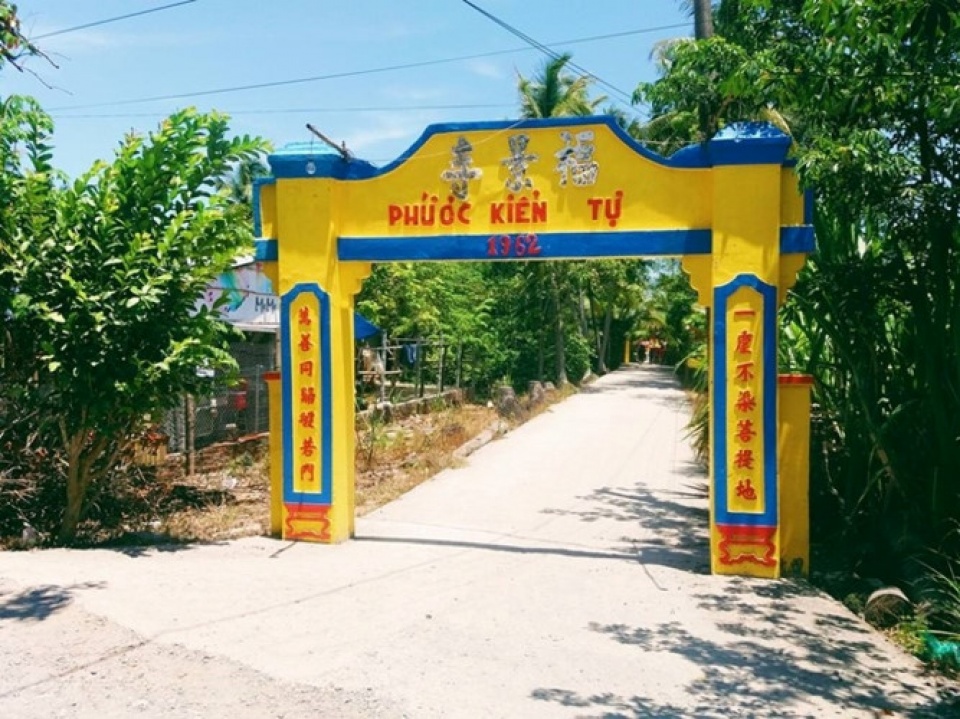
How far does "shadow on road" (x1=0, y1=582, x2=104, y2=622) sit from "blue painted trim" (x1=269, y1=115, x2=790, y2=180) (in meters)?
3.95

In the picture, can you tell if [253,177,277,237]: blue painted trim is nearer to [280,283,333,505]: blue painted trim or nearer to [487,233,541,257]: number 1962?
[280,283,333,505]: blue painted trim

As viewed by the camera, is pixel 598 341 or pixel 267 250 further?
pixel 598 341

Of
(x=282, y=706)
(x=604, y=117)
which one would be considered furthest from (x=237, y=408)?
(x=282, y=706)

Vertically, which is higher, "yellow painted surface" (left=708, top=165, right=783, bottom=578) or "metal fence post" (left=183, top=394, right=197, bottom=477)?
"yellow painted surface" (left=708, top=165, right=783, bottom=578)

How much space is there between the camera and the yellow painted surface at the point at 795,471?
7.02 m

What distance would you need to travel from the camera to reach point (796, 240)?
6836 millimetres

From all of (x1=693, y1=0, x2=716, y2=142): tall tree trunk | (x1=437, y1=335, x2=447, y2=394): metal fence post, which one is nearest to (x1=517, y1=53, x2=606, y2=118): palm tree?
(x1=437, y1=335, x2=447, y2=394): metal fence post

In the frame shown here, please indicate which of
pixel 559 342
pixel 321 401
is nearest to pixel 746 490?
pixel 321 401

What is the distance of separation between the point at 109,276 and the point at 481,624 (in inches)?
167

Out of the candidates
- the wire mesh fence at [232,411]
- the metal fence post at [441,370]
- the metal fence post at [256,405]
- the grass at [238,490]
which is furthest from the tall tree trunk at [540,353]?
the metal fence post at [256,405]

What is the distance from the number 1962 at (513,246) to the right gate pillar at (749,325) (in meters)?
1.53

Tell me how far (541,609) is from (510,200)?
3.56 metres

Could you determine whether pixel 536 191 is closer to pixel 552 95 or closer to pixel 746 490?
pixel 746 490

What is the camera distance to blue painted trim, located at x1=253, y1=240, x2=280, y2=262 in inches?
309
